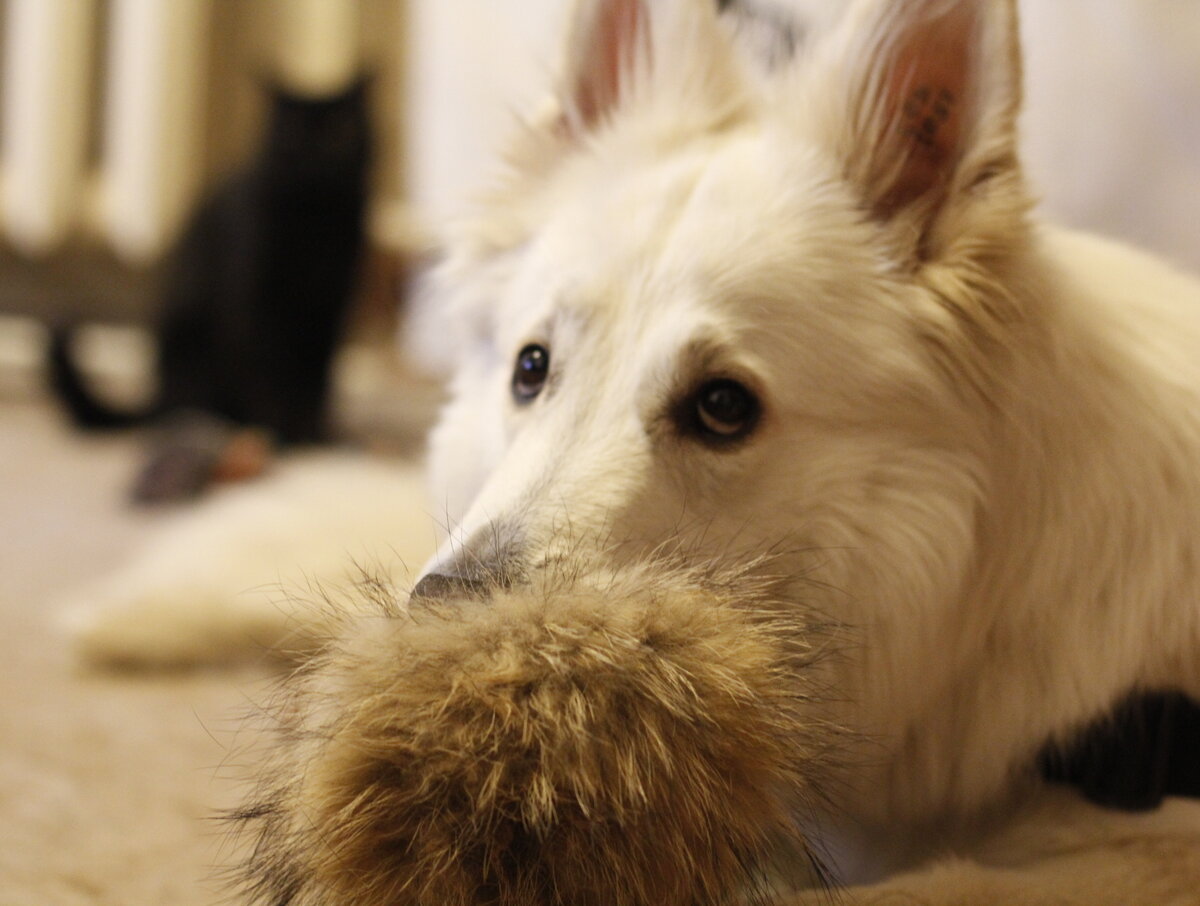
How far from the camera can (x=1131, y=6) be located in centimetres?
174

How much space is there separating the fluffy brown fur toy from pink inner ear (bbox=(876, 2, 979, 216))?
56 cm

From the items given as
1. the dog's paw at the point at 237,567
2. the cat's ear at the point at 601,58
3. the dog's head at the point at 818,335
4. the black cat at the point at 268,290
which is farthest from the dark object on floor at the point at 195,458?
the dog's head at the point at 818,335

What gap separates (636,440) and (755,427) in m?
0.12

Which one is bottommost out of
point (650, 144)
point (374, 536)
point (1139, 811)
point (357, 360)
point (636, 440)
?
point (357, 360)

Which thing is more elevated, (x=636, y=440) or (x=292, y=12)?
(x=292, y=12)

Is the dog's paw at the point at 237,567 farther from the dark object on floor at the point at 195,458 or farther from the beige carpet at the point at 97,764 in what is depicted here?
the dark object on floor at the point at 195,458

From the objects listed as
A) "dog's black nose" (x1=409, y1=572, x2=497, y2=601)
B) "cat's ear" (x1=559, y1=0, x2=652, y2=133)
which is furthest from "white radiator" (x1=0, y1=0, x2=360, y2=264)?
"dog's black nose" (x1=409, y1=572, x2=497, y2=601)

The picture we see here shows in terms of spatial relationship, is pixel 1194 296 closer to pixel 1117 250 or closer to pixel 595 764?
pixel 1117 250

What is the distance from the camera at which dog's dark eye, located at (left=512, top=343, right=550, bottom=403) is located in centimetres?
113

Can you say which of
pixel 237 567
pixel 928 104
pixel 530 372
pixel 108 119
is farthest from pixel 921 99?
pixel 108 119

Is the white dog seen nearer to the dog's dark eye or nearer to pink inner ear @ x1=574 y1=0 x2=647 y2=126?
the dog's dark eye

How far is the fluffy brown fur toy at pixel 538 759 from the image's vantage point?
2.12ft

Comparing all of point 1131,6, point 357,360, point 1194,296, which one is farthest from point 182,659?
point 357,360

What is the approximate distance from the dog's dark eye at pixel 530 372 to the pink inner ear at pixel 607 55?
0.38m
